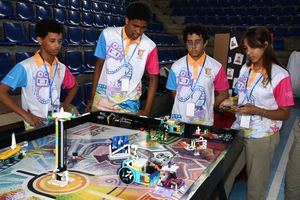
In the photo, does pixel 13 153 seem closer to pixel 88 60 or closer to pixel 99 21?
pixel 88 60

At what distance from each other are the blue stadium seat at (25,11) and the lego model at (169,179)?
453cm

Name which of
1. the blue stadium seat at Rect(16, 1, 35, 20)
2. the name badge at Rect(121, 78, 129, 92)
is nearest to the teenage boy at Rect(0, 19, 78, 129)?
the name badge at Rect(121, 78, 129, 92)

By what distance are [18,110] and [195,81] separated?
4.44 ft

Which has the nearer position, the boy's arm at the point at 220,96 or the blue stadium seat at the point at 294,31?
the boy's arm at the point at 220,96

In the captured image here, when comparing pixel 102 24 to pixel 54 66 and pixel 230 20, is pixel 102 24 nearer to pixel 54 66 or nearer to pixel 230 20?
pixel 54 66

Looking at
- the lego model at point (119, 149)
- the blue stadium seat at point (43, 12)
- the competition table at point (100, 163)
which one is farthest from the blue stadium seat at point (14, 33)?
the lego model at point (119, 149)

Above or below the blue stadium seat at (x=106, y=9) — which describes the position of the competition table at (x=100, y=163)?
below

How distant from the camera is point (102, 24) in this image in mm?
7176

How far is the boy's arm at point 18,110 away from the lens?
2.13 m

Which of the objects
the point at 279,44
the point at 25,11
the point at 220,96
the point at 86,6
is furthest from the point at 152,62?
the point at 279,44

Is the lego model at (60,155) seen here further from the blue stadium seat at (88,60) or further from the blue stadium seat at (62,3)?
the blue stadium seat at (62,3)

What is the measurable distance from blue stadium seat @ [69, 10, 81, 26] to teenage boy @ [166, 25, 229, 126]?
4196 mm

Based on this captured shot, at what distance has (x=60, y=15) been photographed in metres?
5.92

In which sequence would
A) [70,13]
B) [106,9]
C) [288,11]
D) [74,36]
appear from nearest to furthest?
[74,36], [70,13], [106,9], [288,11]
